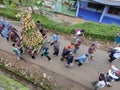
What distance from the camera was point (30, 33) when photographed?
36.6 ft

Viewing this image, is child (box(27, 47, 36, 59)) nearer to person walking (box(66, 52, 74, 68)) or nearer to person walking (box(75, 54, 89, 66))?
person walking (box(66, 52, 74, 68))

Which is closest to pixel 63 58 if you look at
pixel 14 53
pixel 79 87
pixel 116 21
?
pixel 79 87

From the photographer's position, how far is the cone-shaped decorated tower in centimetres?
1055

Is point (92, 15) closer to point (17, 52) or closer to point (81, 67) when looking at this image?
point (81, 67)

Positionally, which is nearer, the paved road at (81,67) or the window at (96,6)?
the paved road at (81,67)

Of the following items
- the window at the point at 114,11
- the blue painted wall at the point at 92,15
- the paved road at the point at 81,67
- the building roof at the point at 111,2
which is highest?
the building roof at the point at 111,2

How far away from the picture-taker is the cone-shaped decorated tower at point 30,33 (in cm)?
1055

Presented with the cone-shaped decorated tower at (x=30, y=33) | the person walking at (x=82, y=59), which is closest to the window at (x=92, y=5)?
the cone-shaped decorated tower at (x=30, y=33)

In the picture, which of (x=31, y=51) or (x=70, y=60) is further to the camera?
(x=31, y=51)

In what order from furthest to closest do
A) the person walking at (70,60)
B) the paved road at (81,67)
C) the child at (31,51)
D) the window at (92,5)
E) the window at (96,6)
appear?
the window at (92,5), the window at (96,6), the child at (31,51), the paved road at (81,67), the person walking at (70,60)

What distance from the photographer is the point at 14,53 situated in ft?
39.8

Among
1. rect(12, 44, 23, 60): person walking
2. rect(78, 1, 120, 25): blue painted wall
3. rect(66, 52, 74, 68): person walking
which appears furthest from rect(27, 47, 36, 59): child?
rect(78, 1, 120, 25): blue painted wall

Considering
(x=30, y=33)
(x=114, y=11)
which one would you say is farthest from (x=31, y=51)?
(x=114, y=11)

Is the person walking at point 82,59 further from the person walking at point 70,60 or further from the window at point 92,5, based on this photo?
the window at point 92,5
